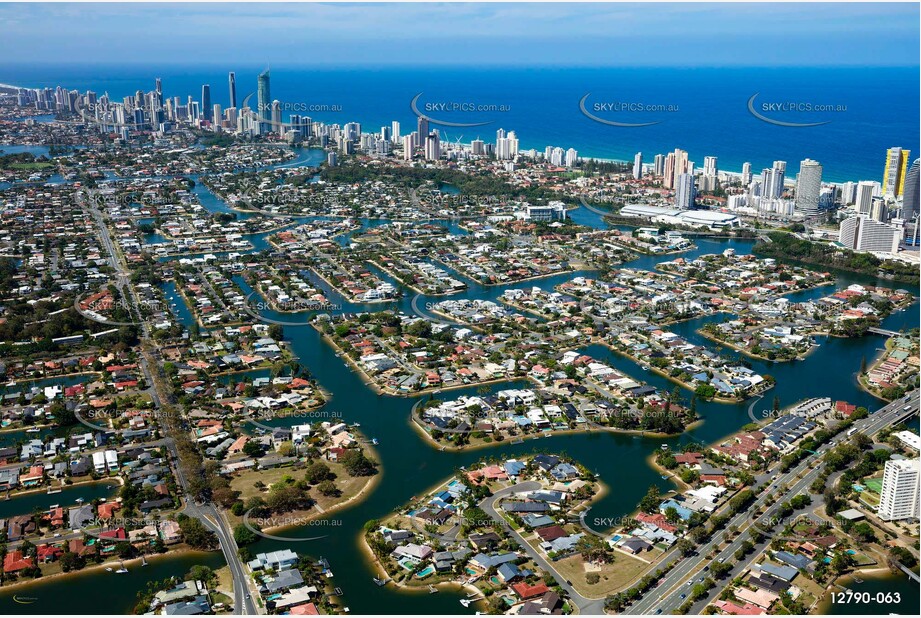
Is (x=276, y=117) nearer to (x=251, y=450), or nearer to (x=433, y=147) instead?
(x=433, y=147)

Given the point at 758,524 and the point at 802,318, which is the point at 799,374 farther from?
the point at 758,524

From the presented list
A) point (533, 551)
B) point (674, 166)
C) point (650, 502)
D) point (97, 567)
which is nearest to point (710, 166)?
point (674, 166)

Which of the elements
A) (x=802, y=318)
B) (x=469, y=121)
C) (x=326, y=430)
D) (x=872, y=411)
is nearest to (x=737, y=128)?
(x=469, y=121)

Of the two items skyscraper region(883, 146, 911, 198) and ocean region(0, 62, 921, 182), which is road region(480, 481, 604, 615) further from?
ocean region(0, 62, 921, 182)

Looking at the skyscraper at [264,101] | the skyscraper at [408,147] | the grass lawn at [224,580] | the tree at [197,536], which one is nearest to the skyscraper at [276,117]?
the skyscraper at [264,101]

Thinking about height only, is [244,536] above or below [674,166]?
below

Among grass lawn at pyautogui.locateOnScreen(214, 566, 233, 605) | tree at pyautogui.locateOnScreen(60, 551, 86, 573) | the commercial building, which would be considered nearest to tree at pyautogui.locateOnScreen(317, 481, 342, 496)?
grass lawn at pyautogui.locateOnScreen(214, 566, 233, 605)
